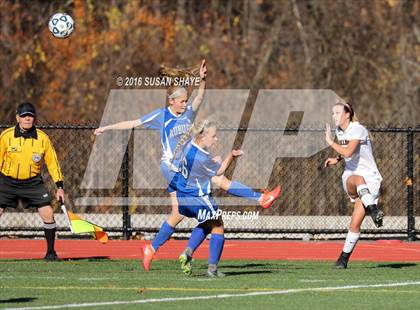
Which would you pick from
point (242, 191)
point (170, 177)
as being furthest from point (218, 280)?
point (242, 191)

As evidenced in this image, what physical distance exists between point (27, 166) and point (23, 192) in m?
0.38

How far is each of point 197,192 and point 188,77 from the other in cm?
188

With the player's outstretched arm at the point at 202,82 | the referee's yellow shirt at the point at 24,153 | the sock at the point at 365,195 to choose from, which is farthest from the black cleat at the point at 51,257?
the sock at the point at 365,195

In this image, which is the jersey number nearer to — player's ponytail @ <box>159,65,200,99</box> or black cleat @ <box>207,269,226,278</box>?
black cleat @ <box>207,269,226,278</box>

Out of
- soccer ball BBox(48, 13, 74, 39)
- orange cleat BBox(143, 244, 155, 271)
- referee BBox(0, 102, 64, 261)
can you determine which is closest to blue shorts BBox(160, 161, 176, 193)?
orange cleat BBox(143, 244, 155, 271)

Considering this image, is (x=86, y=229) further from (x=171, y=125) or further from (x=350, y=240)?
(x=350, y=240)

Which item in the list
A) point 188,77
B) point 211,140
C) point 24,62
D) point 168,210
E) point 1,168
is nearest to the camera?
point 211,140

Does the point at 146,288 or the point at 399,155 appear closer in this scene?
the point at 146,288

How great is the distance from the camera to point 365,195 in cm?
1471

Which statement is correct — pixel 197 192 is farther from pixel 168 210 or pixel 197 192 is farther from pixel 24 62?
pixel 24 62

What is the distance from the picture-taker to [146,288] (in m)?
12.4

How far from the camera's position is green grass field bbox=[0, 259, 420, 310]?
11086mm

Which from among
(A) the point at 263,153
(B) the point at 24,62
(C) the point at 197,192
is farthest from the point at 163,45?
(C) the point at 197,192

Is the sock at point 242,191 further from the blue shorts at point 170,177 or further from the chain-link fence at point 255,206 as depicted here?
the chain-link fence at point 255,206
